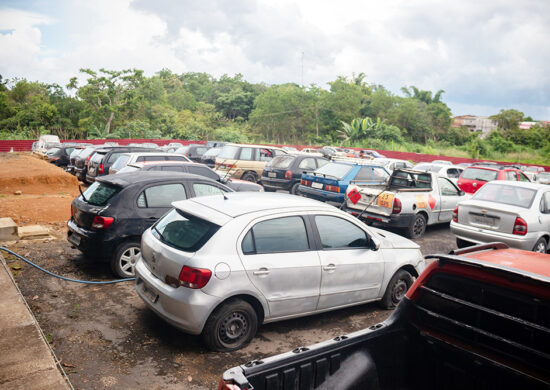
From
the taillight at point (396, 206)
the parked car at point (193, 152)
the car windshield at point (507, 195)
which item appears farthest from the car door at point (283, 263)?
the parked car at point (193, 152)

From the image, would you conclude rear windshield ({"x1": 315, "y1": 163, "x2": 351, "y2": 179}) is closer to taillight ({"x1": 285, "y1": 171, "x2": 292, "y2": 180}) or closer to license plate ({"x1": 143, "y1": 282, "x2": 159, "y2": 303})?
taillight ({"x1": 285, "y1": 171, "x2": 292, "y2": 180})

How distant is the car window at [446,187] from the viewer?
10748 mm

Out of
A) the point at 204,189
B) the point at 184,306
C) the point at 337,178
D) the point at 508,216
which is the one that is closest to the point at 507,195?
the point at 508,216

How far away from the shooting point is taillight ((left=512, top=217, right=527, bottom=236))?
795 centimetres

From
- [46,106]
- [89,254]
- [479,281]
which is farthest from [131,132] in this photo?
[479,281]

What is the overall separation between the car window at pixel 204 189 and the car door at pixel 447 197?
611 centimetres

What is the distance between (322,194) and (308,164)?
306 cm

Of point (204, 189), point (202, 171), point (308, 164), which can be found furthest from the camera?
point (308, 164)

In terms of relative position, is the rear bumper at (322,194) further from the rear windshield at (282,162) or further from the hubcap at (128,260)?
the hubcap at (128,260)

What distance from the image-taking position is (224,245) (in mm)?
4344

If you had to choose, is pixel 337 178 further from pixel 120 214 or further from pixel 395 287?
pixel 120 214

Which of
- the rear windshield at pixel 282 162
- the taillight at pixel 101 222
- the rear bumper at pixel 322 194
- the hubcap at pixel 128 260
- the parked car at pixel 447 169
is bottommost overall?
the hubcap at pixel 128 260

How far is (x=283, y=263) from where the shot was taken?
4.60 m

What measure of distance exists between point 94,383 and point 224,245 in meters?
1.74
